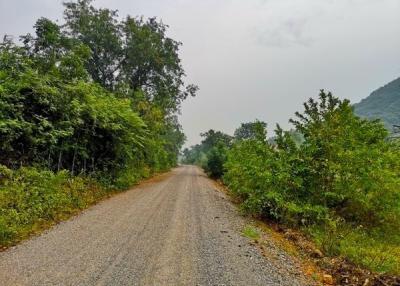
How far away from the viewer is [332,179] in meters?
11.2

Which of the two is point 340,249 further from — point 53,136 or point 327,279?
point 53,136

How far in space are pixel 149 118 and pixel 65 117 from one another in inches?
643

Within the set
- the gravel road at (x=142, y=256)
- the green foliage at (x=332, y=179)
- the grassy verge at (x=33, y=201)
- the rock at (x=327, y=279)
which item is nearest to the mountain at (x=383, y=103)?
the green foliage at (x=332, y=179)

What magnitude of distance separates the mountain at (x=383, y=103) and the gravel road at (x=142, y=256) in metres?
100

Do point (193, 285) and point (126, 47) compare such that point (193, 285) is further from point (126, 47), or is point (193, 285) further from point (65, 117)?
point (126, 47)

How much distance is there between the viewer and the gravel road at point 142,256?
238 inches

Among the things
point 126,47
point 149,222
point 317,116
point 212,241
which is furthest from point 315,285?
point 126,47

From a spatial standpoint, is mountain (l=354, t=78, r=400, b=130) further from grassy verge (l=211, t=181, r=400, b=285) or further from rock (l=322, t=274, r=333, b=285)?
rock (l=322, t=274, r=333, b=285)

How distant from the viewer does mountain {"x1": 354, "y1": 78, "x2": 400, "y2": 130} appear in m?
106

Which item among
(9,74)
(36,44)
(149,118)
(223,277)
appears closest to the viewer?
(223,277)

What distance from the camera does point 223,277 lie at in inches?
247

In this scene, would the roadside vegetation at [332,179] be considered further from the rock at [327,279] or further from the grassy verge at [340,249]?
the rock at [327,279]

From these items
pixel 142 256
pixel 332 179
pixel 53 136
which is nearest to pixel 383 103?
pixel 332 179

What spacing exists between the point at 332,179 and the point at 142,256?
6468 mm
